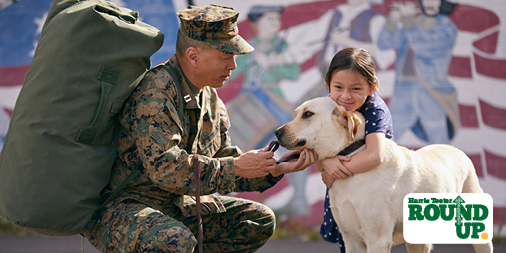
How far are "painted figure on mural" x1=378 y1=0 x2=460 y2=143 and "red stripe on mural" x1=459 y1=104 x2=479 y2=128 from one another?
0.07 meters

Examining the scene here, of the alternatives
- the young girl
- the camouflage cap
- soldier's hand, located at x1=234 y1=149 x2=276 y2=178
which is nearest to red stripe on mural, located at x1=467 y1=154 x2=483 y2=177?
the young girl

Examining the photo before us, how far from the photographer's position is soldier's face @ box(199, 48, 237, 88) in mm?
2963

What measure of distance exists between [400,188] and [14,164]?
2441 millimetres

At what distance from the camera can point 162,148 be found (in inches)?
105

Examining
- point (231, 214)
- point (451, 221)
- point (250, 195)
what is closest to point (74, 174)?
point (231, 214)

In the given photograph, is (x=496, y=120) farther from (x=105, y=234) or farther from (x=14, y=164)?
(x=14, y=164)

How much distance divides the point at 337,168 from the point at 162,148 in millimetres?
1138

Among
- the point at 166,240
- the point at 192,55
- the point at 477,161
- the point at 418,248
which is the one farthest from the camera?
the point at 477,161

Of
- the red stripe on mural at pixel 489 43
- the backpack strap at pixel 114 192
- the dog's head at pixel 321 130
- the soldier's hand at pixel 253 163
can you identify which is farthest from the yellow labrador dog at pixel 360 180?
the red stripe on mural at pixel 489 43

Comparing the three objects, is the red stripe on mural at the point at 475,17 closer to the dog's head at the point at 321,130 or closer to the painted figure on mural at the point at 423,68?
the painted figure on mural at the point at 423,68

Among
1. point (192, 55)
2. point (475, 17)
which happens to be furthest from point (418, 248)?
point (475, 17)

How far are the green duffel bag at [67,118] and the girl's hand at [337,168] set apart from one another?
142cm

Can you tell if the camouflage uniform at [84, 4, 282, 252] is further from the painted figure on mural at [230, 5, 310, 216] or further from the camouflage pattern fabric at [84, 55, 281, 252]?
the painted figure on mural at [230, 5, 310, 216]

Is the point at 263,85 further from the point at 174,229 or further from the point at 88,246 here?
the point at 174,229
